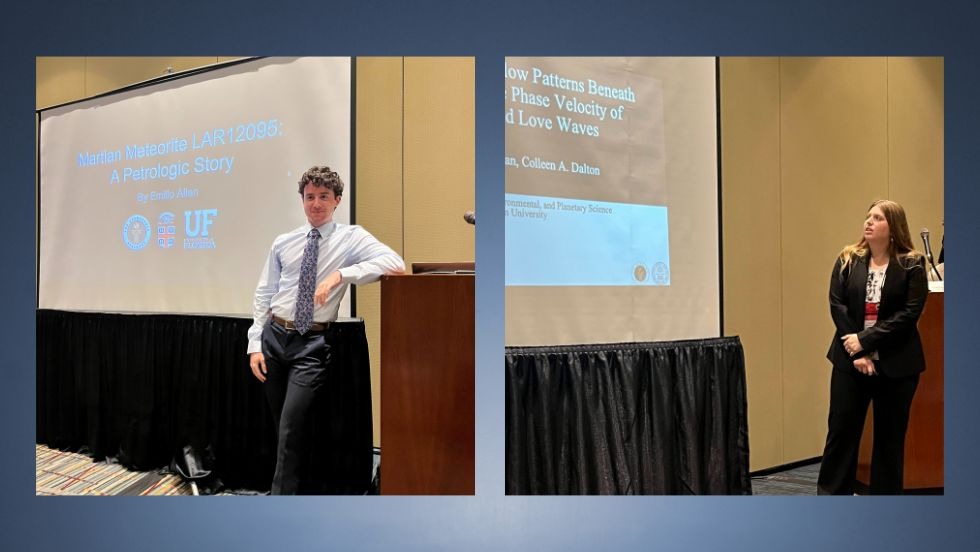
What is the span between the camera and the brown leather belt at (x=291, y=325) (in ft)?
11.4

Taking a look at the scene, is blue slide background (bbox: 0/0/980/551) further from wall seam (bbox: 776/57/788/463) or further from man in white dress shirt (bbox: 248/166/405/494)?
man in white dress shirt (bbox: 248/166/405/494)

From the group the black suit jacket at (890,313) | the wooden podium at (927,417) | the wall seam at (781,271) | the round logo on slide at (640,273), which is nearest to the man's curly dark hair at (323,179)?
the round logo on slide at (640,273)

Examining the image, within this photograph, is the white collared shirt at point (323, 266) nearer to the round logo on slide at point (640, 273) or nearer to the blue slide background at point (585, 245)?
the blue slide background at point (585, 245)

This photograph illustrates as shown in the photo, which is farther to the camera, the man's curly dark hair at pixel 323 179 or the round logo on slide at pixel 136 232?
the round logo on slide at pixel 136 232

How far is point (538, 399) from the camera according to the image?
11.6ft

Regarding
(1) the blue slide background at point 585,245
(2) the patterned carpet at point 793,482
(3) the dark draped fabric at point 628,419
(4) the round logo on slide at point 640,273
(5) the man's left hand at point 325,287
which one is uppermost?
(1) the blue slide background at point 585,245

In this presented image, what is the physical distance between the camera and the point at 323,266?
3.46 m

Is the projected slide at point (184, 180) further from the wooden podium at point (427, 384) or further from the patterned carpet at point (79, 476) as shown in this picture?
the patterned carpet at point (79, 476)

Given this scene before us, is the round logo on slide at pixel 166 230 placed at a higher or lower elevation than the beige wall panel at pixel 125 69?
lower

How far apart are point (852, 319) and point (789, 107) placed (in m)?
0.91

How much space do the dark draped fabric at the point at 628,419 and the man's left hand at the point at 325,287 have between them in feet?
2.48

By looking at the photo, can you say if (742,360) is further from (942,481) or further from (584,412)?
(942,481)

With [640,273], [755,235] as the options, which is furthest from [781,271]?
[640,273]

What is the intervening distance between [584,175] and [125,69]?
77.4 inches
